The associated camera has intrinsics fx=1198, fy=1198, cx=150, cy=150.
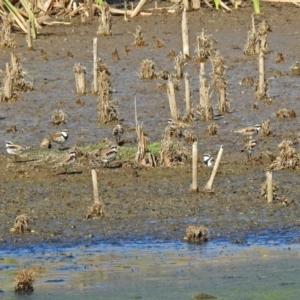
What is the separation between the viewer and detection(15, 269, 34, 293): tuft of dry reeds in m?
10.3

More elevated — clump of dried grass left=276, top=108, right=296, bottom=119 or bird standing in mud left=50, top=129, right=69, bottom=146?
clump of dried grass left=276, top=108, right=296, bottom=119

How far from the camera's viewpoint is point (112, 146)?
1597cm

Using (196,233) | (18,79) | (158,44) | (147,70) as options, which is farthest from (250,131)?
(158,44)

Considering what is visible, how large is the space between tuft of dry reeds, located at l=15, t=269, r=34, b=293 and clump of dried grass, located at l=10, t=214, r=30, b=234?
2313mm

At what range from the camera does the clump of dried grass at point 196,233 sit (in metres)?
12.5

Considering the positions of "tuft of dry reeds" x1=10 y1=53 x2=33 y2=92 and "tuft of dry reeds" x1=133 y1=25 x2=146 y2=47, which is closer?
"tuft of dry reeds" x1=10 y1=53 x2=33 y2=92

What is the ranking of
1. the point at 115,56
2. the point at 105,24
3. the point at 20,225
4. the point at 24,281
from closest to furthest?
the point at 24,281, the point at 20,225, the point at 115,56, the point at 105,24

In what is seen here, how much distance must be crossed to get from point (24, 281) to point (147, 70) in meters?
11.8

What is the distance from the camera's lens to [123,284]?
10.8 metres

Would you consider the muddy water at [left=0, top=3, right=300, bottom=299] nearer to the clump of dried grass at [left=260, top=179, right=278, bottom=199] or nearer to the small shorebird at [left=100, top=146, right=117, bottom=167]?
the clump of dried grass at [left=260, top=179, right=278, bottom=199]

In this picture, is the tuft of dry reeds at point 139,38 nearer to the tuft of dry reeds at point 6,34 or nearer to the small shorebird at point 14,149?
the tuft of dry reeds at point 6,34

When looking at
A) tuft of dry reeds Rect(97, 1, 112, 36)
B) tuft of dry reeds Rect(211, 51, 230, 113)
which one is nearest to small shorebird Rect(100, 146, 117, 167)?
tuft of dry reeds Rect(211, 51, 230, 113)

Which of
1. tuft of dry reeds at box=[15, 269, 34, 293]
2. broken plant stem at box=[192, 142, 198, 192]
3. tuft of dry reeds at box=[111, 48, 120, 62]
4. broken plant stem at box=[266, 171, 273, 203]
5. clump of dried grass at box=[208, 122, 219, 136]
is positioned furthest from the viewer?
tuft of dry reeds at box=[111, 48, 120, 62]

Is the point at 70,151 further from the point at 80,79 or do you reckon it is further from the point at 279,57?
the point at 279,57
